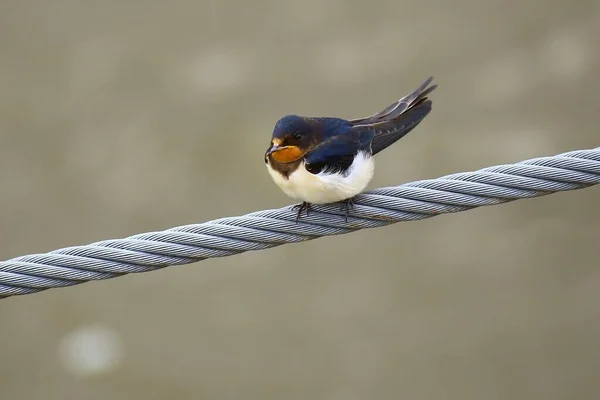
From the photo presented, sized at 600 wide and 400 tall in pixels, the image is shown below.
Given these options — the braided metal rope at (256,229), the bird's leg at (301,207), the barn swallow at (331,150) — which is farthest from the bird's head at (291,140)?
the braided metal rope at (256,229)

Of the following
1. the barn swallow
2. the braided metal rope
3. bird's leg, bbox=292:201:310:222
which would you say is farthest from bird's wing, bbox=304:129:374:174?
the braided metal rope

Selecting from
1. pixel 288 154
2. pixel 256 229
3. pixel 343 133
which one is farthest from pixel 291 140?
pixel 256 229

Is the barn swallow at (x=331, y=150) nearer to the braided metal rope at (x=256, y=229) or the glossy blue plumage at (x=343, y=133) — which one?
the glossy blue plumage at (x=343, y=133)

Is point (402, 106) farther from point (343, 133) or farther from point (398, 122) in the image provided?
point (343, 133)

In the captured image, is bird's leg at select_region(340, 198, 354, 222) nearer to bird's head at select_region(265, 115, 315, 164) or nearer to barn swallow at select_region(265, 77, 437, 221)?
barn swallow at select_region(265, 77, 437, 221)

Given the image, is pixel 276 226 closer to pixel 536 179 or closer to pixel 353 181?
pixel 353 181

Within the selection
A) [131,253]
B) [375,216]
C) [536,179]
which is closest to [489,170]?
[536,179]
